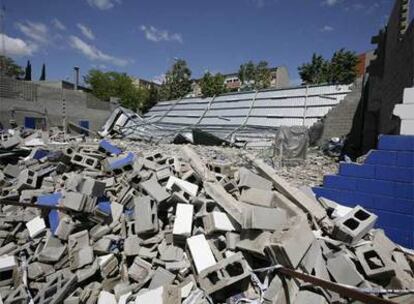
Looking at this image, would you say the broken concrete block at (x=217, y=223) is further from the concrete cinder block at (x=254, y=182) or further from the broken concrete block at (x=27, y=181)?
the broken concrete block at (x=27, y=181)

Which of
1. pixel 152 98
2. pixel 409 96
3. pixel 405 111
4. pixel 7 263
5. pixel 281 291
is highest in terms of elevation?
Answer: pixel 152 98

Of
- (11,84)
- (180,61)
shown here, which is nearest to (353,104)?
(11,84)

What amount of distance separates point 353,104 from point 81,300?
475 inches

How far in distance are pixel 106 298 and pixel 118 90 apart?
43.3 meters

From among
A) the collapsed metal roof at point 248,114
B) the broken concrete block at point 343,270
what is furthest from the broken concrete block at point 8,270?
the collapsed metal roof at point 248,114

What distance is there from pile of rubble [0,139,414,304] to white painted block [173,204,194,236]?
14 millimetres

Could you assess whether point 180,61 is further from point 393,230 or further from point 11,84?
point 393,230

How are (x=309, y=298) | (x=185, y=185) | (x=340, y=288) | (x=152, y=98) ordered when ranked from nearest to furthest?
1. (x=340, y=288)
2. (x=309, y=298)
3. (x=185, y=185)
4. (x=152, y=98)

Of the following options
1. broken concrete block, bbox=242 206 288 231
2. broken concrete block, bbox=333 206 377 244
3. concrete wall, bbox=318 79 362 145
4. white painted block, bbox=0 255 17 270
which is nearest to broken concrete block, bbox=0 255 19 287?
white painted block, bbox=0 255 17 270

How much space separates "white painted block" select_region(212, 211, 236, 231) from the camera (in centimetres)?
367

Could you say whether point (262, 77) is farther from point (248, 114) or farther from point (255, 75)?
point (248, 114)

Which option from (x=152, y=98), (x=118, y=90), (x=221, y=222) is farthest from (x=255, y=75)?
(x=221, y=222)

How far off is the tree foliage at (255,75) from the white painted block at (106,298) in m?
34.8

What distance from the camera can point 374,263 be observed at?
3.25m
